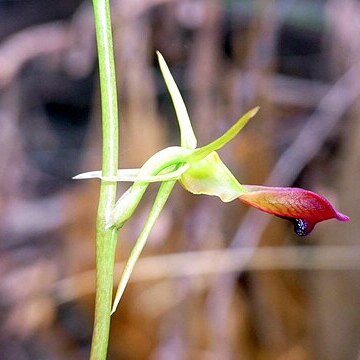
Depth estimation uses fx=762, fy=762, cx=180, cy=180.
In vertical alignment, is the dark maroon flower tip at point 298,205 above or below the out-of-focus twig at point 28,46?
above

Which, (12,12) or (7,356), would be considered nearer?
(7,356)

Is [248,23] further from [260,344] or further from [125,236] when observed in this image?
[260,344]

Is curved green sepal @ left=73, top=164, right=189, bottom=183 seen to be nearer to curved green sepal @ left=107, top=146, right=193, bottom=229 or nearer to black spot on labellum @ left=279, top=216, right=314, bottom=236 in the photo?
curved green sepal @ left=107, top=146, right=193, bottom=229

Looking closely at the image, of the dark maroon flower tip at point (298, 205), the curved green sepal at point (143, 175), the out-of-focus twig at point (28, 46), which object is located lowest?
the out-of-focus twig at point (28, 46)

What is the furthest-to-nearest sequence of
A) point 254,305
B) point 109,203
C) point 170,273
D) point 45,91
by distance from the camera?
point 45,91 < point 254,305 < point 170,273 < point 109,203

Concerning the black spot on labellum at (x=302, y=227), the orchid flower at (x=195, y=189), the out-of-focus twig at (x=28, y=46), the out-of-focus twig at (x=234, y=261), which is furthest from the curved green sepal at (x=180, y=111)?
the out-of-focus twig at (x=28, y=46)

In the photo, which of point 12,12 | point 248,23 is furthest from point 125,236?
point 12,12

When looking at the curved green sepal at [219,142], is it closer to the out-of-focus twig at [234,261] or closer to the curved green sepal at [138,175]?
the curved green sepal at [138,175]

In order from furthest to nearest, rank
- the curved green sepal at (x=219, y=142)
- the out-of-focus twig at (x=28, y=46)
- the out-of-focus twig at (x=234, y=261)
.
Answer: the out-of-focus twig at (x=28, y=46), the out-of-focus twig at (x=234, y=261), the curved green sepal at (x=219, y=142)
